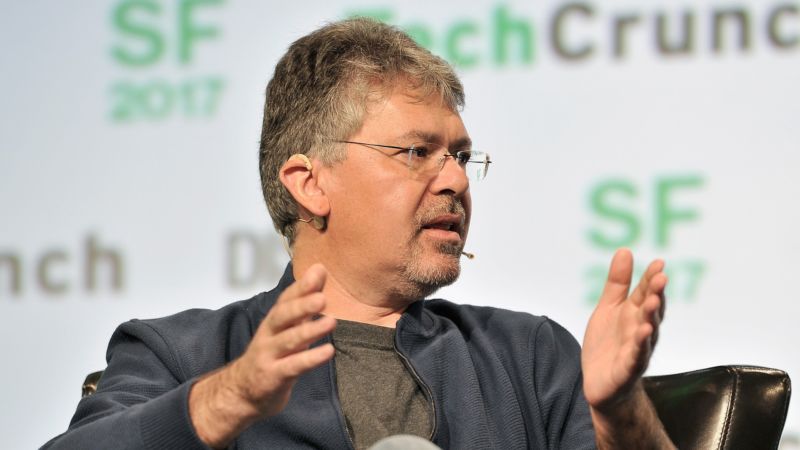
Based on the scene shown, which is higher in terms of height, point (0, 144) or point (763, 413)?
point (0, 144)

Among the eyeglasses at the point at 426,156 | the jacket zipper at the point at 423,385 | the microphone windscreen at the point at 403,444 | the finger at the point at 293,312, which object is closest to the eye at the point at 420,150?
the eyeglasses at the point at 426,156

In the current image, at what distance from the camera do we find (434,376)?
186cm

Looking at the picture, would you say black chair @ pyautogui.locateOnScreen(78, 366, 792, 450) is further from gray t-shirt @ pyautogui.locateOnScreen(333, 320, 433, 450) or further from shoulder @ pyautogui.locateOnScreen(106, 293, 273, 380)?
shoulder @ pyautogui.locateOnScreen(106, 293, 273, 380)

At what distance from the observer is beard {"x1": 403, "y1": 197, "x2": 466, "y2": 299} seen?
1.91 m

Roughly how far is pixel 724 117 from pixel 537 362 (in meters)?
1.09

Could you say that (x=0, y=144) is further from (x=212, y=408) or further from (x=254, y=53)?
(x=212, y=408)

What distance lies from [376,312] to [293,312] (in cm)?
69

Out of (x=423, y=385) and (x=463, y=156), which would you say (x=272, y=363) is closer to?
(x=423, y=385)

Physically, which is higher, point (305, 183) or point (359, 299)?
point (305, 183)

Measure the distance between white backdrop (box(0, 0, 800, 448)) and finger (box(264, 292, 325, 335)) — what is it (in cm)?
151

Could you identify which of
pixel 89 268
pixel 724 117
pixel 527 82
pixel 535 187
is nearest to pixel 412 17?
pixel 527 82

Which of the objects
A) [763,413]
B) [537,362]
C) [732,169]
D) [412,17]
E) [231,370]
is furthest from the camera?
[412,17]

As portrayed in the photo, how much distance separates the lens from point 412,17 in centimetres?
294

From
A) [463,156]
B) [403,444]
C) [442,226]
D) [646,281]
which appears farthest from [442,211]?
[403,444]
